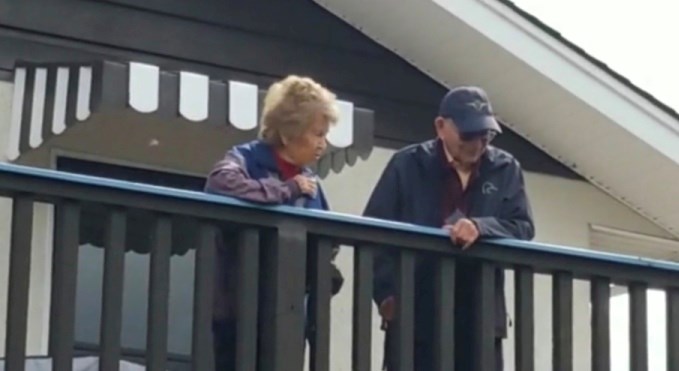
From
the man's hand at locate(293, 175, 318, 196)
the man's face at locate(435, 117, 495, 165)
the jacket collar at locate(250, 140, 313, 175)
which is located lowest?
the man's hand at locate(293, 175, 318, 196)

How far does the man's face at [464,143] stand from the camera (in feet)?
20.8

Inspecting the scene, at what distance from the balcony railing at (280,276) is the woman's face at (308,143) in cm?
21

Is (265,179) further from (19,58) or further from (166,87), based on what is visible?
(19,58)

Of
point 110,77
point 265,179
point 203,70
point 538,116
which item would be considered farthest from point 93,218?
point 538,116

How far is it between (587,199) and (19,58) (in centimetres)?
361

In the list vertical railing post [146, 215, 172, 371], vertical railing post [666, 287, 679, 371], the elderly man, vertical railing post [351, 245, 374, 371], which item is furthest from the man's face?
vertical railing post [146, 215, 172, 371]

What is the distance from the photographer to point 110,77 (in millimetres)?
7949

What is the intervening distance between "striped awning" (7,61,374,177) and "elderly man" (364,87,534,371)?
141 centimetres

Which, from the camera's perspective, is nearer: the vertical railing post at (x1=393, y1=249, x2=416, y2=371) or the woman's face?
the woman's face

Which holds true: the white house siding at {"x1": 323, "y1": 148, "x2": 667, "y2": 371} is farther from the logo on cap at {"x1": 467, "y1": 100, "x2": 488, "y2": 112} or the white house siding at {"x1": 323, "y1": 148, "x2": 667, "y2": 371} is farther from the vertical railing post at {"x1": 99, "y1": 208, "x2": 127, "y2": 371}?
the vertical railing post at {"x1": 99, "y1": 208, "x2": 127, "y2": 371}

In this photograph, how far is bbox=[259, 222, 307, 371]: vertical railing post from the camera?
6016 millimetres

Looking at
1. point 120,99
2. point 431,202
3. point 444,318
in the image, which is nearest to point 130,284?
point 120,99

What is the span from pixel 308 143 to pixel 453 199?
0.64 meters

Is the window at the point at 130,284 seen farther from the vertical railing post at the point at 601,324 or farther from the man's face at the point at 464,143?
the vertical railing post at the point at 601,324
